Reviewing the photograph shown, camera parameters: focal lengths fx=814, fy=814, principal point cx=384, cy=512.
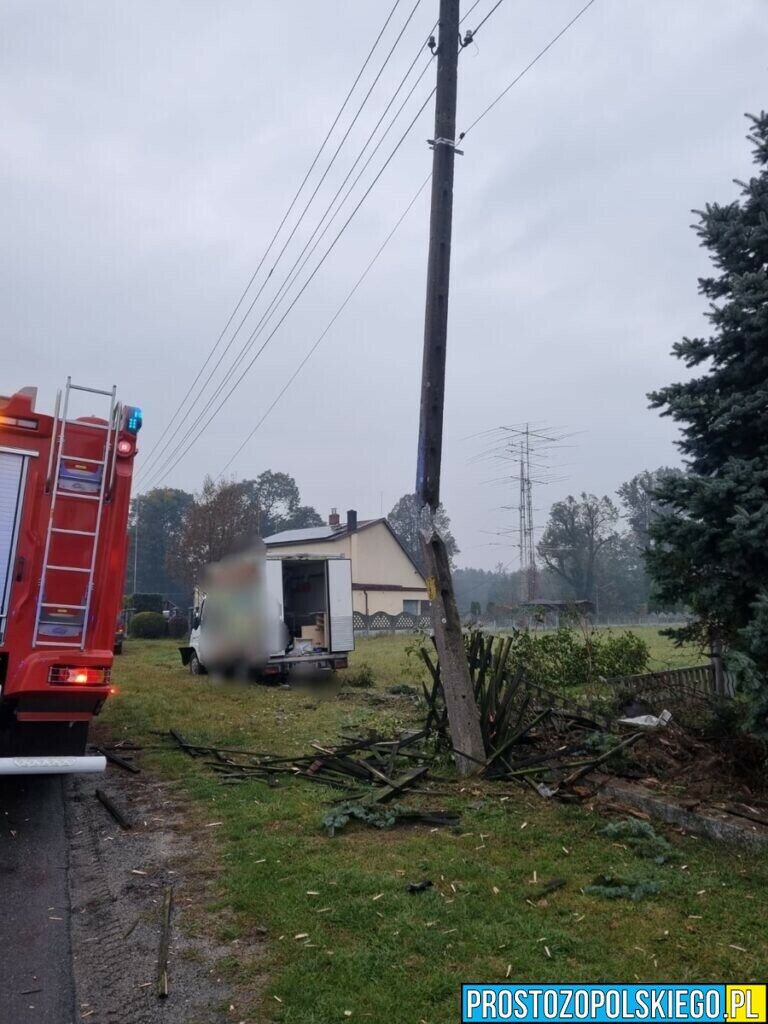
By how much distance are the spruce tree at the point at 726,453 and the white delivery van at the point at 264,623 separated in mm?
10803

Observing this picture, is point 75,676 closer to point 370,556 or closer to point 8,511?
point 8,511

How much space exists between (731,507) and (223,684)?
12616mm

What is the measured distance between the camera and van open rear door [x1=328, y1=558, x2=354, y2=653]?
16.8 metres

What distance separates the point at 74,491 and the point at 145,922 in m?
3.65

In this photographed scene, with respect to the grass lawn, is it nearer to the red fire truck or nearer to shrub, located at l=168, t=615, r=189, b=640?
the red fire truck

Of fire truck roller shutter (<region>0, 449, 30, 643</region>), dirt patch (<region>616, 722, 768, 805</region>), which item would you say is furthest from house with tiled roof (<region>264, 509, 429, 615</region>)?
dirt patch (<region>616, 722, 768, 805</region>)

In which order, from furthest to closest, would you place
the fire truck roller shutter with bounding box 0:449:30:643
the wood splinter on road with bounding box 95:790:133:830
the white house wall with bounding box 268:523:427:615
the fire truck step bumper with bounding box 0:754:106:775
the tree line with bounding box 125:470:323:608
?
the tree line with bounding box 125:470:323:608, the white house wall with bounding box 268:523:427:615, the wood splinter on road with bounding box 95:790:133:830, the fire truck roller shutter with bounding box 0:449:30:643, the fire truck step bumper with bounding box 0:754:106:775

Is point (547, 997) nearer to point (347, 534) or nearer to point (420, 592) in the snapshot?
point (347, 534)

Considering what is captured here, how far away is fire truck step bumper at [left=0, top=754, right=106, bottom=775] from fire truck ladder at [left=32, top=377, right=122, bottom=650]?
0.99 metres

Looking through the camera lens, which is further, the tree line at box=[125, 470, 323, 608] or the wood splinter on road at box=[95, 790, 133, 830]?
the tree line at box=[125, 470, 323, 608]

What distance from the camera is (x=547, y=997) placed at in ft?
11.9

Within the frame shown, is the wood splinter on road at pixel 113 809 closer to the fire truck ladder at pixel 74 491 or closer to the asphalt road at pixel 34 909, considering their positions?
the asphalt road at pixel 34 909

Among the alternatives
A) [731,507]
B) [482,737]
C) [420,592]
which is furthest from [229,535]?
[731,507]

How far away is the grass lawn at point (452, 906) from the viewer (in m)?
3.77
